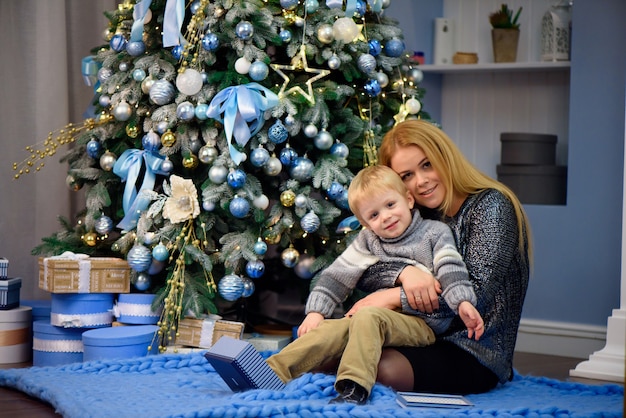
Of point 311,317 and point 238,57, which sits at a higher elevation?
point 238,57

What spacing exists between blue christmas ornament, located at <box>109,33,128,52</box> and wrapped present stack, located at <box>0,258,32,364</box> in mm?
804

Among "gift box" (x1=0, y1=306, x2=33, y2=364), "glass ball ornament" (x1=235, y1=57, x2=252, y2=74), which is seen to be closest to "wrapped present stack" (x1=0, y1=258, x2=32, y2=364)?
"gift box" (x1=0, y1=306, x2=33, y2=364)

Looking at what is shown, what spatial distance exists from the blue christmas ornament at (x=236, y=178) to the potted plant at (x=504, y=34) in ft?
5.38

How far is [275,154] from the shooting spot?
3.20m

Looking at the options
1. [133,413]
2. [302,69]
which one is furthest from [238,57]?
[133,413]

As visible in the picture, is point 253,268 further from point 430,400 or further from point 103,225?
point 430,400

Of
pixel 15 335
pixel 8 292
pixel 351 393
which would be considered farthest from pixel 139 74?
pixel 351 393

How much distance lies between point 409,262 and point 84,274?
3.71 ft

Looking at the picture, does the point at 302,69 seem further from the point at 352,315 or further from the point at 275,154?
the point at 352,315

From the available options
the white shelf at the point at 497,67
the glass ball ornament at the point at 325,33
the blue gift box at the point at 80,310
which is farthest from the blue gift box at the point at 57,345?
the white shelf at the point at 497,67

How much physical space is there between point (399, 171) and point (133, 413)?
36.8 inches

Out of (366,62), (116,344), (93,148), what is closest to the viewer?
(116,344)

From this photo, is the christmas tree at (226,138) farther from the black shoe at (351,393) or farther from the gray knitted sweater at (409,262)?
the black shoe at (351,393)

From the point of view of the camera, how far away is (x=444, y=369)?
8.02 ft
